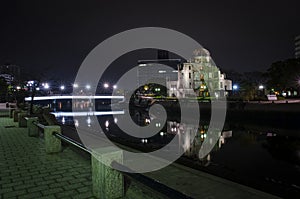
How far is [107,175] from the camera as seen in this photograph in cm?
441

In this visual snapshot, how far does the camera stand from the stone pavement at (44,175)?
4961 mm

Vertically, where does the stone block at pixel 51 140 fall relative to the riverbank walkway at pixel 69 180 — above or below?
above

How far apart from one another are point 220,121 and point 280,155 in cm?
1738

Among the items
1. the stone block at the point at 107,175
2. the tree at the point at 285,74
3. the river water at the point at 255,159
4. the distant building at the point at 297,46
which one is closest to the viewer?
the stone block at the point at 107,175

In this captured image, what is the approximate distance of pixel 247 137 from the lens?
2209 centimetres

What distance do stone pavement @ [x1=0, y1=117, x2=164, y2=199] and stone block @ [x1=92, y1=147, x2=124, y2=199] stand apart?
0.36 meters

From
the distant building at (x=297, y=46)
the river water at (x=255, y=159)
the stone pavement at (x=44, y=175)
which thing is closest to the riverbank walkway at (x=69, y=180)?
the stone pavement at (x=44, y=175)

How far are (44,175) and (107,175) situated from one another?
2.60 m

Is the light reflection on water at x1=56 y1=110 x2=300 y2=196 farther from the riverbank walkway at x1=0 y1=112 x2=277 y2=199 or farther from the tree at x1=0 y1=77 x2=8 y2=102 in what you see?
the tree at x1=0 y1=77 x2=8 y2=102

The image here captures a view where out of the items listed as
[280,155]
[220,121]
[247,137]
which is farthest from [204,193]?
[220,121]

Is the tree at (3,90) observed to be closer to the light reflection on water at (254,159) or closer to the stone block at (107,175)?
the light reflection on water at (254,159)

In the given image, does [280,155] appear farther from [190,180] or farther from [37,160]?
[37,160]

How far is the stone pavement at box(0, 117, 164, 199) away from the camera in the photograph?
16.3ft

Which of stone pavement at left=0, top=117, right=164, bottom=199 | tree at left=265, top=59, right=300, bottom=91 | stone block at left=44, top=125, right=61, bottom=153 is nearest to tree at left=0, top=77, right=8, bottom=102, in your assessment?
stone pavement at left=0, top=117, right=164, bottom=199
